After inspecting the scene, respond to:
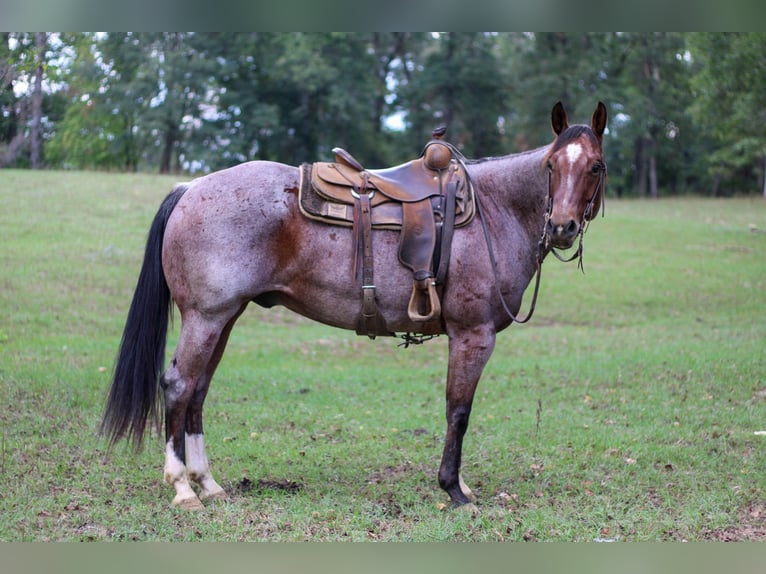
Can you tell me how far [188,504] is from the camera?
4344mm

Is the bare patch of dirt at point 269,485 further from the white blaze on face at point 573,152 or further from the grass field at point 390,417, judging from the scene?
the white blaze on face at point 573,152

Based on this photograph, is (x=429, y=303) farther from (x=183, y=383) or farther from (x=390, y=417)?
(x=390, y=417)

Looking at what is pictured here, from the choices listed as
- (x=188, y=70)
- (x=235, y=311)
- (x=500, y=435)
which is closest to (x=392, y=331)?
(x=235, y=311)

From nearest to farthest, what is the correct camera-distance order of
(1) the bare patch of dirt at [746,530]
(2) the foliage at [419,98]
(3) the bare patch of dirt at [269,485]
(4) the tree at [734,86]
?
(1) the bare patch of dirt at [746,530], (3) the bare patch of dirt at [269,485], (4) the tree at [734,86], (2) the foliage at [419,98]

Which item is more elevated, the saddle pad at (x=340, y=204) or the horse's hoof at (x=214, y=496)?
the saddle pad at (x=340, y=204)

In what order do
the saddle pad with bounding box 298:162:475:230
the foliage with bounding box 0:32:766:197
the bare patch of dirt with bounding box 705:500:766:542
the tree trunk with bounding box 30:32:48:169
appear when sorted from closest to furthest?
the bare patch of dirt with bounding box 705:500:766:542 < the saddle pad with bounding box 298:162:475:230 < the tree trunk with bounding box 30:32:48:169 < the foliage with bounding box 0:32:766:197

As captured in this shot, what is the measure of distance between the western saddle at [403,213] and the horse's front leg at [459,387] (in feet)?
0.83

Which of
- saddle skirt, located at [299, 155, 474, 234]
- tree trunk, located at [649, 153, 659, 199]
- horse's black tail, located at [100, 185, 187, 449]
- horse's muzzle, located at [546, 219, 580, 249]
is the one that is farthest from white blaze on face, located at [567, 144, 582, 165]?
tree trunk, located at [649, 153, 659, 199]

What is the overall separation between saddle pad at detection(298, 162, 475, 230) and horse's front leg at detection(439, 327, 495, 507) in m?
0.71

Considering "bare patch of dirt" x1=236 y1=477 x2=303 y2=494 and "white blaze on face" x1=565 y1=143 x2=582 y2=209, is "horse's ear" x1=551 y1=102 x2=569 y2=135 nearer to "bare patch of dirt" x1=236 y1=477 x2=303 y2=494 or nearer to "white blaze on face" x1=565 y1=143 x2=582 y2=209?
"white blaze on face" x1=565 y1=143 x2=582 y2=209

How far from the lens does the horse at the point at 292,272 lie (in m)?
4.39

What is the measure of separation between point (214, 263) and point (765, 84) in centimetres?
1487

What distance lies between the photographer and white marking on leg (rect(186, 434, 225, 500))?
4.56 meters

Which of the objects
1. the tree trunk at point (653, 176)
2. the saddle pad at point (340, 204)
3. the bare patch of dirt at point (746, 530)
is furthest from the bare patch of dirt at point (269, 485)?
the tree trunk at point (653, 176)
